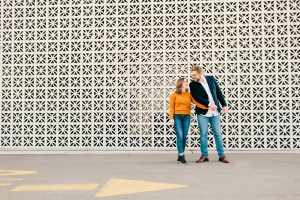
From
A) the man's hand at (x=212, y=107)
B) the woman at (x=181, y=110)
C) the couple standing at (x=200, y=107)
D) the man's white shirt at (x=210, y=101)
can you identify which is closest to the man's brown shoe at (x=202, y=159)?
the couple standing at (x=200, y=107)

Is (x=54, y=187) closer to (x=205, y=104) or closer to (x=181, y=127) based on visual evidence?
(x=181, y=127)

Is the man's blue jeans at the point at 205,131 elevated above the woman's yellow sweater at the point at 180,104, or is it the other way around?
the woman's yellow sweater at the point at 180,104

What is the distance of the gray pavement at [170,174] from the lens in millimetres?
4477

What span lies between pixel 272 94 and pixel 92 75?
163 inches

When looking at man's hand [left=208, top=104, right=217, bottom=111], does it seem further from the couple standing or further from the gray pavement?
the gray pavement

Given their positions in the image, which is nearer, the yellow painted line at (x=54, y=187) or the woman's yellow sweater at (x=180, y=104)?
the yellow painted line at (x=54, y=187)

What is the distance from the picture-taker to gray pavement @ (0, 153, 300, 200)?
4.48 metres

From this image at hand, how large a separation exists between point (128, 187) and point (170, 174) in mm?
1244

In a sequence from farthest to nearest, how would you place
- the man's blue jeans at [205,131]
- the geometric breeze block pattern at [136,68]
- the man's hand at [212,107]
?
the geometric breeze block pattern at [136,68] < the man's blue jeans at [205,131] < the man's hand at [212,107]

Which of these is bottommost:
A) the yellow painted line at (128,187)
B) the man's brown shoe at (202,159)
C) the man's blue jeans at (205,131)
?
the man's brown shoe at (202,159)

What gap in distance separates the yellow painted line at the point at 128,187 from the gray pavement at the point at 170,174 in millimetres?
120

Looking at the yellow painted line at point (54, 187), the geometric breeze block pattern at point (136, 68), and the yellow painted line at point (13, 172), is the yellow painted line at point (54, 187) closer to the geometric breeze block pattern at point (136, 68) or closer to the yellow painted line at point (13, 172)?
the yellow painted line at point (13, 172)

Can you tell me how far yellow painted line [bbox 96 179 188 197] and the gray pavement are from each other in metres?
0.12

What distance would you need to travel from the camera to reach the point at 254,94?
9625 mm
